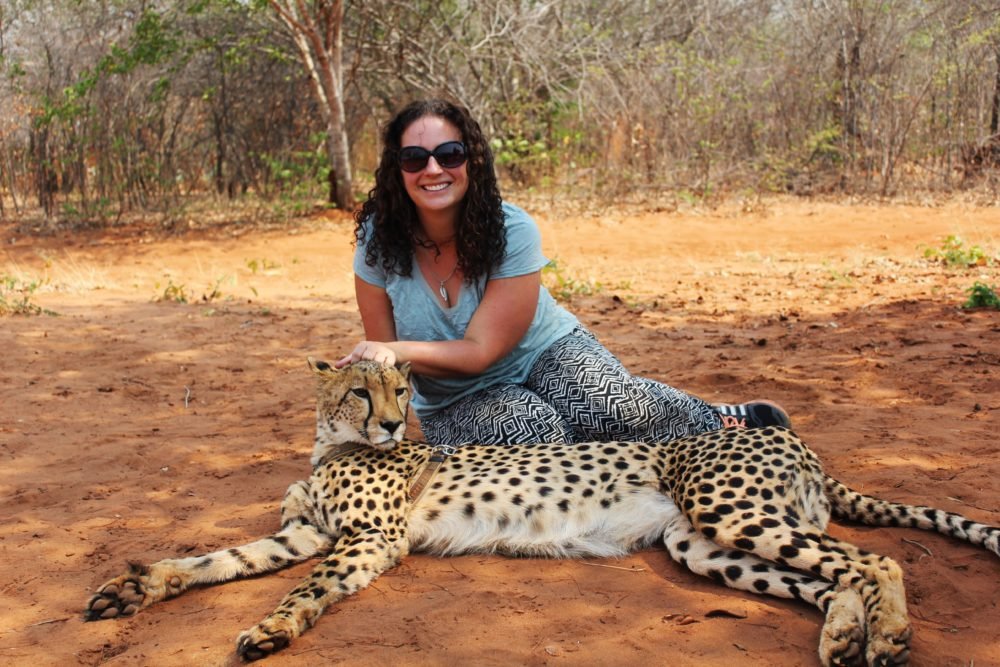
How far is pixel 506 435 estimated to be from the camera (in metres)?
3.22

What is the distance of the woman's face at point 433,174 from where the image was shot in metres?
3.16

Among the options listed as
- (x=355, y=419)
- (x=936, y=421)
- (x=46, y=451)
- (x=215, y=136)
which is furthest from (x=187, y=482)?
(x=215, y=136)

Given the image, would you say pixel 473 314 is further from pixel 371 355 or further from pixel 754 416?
pixel 754 416

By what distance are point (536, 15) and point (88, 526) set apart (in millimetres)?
10725

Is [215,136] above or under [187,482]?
above

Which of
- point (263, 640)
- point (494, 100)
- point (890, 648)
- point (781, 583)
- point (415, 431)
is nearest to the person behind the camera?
point (890, 648)

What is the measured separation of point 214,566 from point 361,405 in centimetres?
62

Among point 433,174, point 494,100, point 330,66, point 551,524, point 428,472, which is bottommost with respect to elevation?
point 551,524

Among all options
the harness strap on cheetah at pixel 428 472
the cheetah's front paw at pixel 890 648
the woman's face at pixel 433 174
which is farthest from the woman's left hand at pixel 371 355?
the cheetah's front paw at pixel 890 648

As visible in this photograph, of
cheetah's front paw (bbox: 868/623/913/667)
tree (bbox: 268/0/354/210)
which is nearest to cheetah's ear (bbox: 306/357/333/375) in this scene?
cheetah's front paw (bbox: 868/623/913/667)

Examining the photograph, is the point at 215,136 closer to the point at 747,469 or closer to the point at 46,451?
the point at 46,451

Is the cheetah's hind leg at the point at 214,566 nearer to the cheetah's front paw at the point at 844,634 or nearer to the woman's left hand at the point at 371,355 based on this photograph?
the woman's left hand at the point at 371,355

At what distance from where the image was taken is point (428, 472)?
114 inches

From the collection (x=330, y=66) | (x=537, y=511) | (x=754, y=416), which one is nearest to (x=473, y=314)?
(x=537, y=511)
